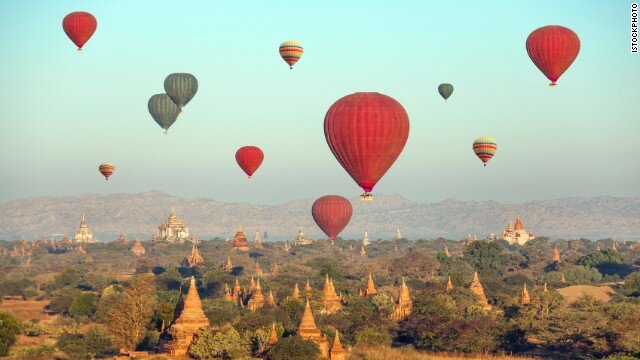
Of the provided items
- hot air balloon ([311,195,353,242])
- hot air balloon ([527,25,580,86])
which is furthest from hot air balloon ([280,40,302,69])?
hot air balloon ([527,25,580,86])

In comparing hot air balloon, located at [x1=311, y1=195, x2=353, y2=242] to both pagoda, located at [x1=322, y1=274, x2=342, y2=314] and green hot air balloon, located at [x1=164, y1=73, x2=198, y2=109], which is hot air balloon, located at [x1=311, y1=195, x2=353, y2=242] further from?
green hot air balloon, located at [x1=164, y1=73, x2=198, y2=109]

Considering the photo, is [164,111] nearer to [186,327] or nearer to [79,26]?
[79,26]

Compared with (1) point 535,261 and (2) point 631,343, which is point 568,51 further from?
(1) point 535,261

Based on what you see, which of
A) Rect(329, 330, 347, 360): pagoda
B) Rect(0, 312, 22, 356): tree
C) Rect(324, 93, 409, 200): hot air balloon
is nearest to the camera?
Rect(329, 330, 347, 360): pagoda

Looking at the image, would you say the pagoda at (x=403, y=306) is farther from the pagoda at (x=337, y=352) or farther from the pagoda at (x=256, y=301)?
the pagoda at (x=337, y=352)

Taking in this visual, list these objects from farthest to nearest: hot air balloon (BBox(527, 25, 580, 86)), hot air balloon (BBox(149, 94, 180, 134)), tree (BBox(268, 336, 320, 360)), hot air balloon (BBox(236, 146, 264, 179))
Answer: hot air balloon (BBox(236, 146, 264, 179)), hot air balloon (BBox(149, 94, 180, 134)), hot air balloon (BBox(527, 25, 580, 86)), tree (BBox(268, 336, 320, 360))

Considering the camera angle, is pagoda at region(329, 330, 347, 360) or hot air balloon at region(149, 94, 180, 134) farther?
hot air balloon at region(149, 94, 180, 134)
